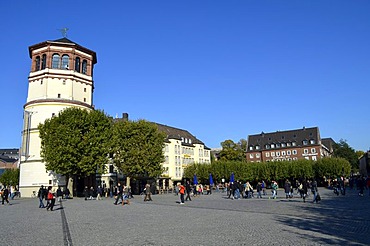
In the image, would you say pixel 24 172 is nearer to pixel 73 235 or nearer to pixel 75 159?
pixel 75 159

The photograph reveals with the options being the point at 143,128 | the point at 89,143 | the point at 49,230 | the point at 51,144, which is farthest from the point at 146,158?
the point at 49,230

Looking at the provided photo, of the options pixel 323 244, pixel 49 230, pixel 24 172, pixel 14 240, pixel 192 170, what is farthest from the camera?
pixel 192 170

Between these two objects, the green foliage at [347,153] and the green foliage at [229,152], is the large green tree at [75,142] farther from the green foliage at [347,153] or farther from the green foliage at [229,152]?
the green foliage at [347,153]

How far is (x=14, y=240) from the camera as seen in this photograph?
1171 centimetres

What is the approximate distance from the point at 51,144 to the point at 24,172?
1178 cm

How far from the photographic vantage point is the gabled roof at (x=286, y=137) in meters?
105

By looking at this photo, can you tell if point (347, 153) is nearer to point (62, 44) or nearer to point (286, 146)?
point (286, 146)

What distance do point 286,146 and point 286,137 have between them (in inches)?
127

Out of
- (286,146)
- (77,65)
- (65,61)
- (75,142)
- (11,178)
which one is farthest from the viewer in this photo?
(286,146)

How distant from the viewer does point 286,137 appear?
11112 cm

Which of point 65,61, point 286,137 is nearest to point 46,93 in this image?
point 65,61

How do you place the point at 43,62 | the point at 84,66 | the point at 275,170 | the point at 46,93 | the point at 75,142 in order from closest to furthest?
the point at 75,142 → the point at 46,93 → the point at 43,62 → the point at 84,66 → the point at 275,170

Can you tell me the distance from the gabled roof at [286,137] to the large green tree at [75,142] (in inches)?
3053

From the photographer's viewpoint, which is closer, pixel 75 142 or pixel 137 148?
pixel 75 142
